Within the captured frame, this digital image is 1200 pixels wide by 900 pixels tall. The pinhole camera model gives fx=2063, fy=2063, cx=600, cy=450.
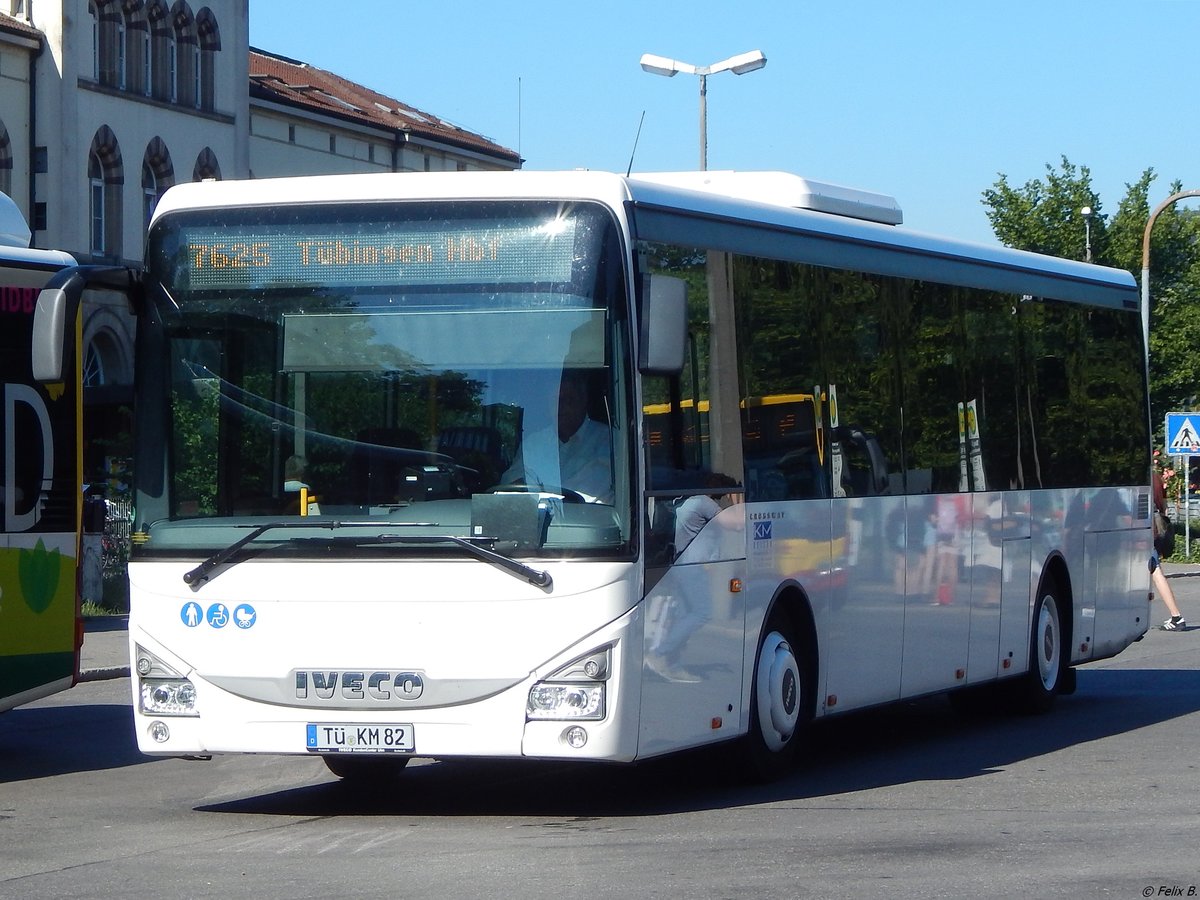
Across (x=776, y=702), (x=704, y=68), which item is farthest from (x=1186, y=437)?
(x=776, y=702)

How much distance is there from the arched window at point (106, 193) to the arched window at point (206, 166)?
114 inches

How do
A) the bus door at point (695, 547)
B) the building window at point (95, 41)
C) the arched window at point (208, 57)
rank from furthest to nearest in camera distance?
the arched window at point (208, 57), the building window at point (95, 41), the bus door at point (695, 547)

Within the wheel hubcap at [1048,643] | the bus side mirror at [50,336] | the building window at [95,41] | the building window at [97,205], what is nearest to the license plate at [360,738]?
the bus side mirror at [50,336]

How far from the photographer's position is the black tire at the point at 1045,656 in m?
Result: 14.7

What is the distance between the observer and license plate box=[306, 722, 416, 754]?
29.9 ft

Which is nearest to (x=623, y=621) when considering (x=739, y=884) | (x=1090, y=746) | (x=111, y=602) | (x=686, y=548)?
(x=686, y=548)

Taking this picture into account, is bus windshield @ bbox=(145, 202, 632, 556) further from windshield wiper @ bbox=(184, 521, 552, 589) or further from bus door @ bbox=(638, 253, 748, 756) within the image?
bus door @ bbox=(638, 253, 748, 756)

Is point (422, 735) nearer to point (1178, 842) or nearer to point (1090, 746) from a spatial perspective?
point (1178, 842)

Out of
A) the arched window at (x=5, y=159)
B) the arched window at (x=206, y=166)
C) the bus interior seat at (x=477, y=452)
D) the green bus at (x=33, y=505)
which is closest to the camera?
the bus interior seat at (x=477, y=452)

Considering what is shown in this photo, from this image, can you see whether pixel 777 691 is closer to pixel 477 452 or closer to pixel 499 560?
pixel 499 560

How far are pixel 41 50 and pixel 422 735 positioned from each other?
3547 centimetres

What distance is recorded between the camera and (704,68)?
31172mm

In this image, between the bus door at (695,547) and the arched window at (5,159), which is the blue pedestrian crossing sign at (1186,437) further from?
the bus door at (695,547)

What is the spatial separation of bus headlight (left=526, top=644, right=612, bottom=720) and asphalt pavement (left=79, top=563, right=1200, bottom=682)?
27.0 ft
